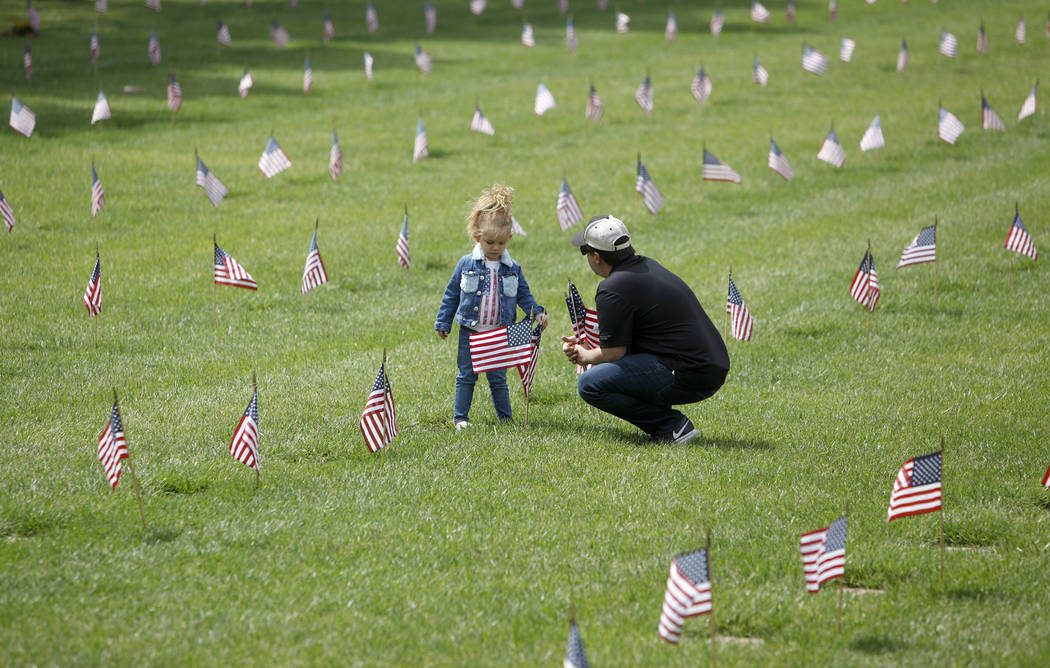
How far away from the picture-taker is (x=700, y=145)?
24.8 meters

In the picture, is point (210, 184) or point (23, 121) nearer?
point (210, 184)

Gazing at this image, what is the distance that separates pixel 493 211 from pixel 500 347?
3.60 feet

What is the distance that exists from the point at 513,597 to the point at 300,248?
432 inches

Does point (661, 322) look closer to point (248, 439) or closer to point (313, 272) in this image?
point (248, 439)

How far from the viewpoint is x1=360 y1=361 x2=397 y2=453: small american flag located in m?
8.21

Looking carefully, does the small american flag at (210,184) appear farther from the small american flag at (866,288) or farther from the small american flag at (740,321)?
the small american flag at (866,288)

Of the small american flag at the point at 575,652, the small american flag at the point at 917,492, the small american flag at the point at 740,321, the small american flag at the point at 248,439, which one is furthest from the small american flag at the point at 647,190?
the small american flag at the point at 575,652

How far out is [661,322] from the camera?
28.2 ft

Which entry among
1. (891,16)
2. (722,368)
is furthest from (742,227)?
(891,16)

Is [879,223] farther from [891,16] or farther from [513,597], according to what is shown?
[891,16]

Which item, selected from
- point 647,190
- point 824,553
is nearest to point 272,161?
point 647,190

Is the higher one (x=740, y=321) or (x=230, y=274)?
(x=230, y=274)

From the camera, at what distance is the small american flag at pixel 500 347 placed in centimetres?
900

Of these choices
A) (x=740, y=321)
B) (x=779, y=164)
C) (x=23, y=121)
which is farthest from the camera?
(x=23, y=121)
